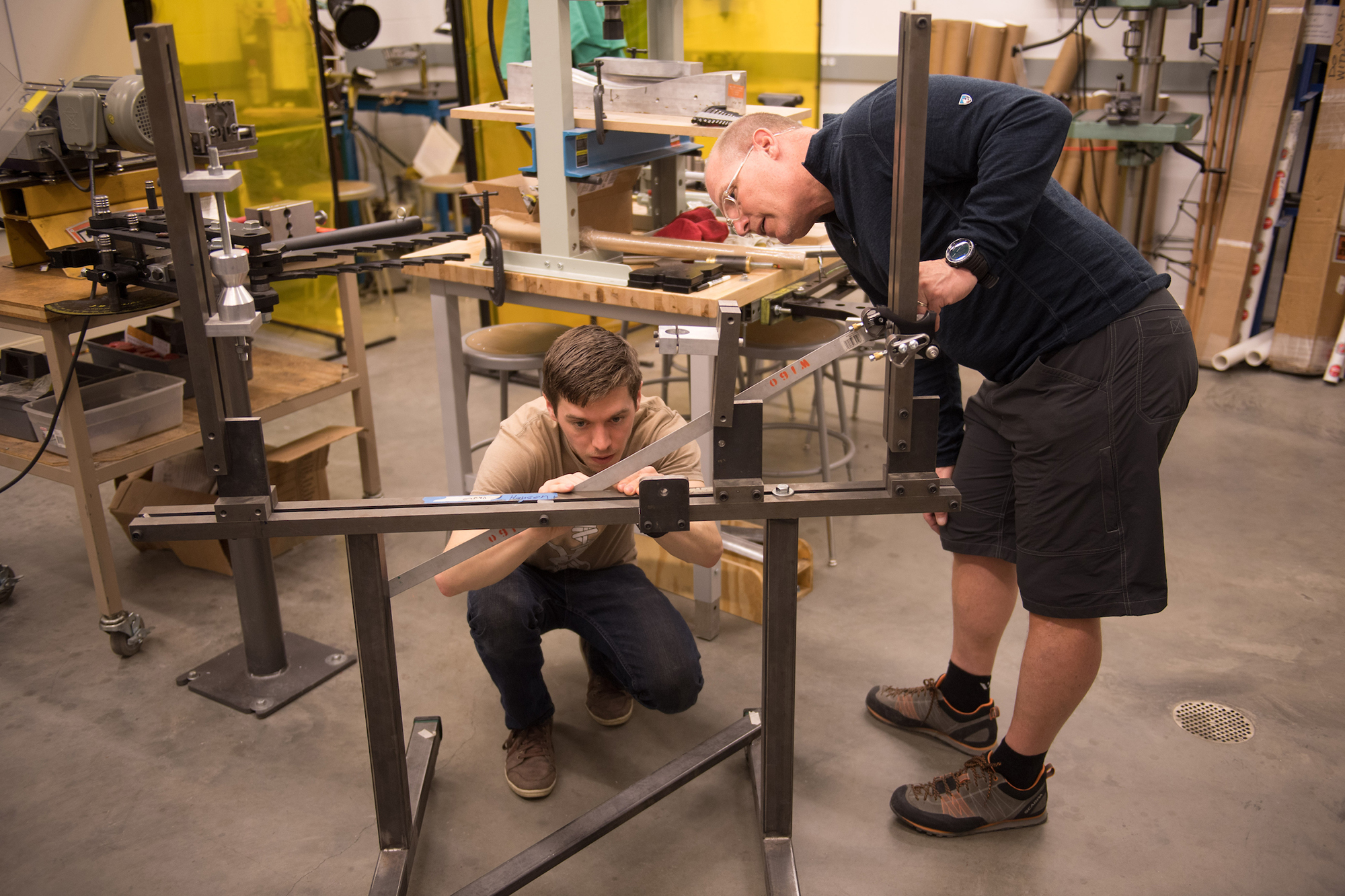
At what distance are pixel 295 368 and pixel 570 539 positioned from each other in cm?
138

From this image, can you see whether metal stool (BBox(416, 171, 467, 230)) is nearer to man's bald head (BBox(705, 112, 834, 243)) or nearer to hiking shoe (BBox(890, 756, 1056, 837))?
man's bald head (BBox(705, 112, 834, 243))

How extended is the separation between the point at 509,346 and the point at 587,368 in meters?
1.15

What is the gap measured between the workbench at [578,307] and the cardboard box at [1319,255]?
2.45 metres

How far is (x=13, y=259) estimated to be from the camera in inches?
100

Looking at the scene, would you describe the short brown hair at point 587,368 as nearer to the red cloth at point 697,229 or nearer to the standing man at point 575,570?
the standing man at point 575,570

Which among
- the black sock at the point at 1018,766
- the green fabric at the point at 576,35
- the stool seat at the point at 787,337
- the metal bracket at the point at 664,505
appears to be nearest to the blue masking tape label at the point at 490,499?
the metal bracket at the point at 664,505

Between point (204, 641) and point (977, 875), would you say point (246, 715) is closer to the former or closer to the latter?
point (204, 641)

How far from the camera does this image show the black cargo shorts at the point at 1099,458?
1527 millimetres

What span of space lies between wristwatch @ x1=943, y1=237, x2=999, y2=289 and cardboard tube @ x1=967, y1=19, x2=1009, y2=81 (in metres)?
3.23

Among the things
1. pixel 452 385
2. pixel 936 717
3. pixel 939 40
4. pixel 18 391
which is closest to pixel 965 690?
pixel 936 717

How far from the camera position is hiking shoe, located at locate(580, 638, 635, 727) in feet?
6.98

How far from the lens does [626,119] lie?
2273mm

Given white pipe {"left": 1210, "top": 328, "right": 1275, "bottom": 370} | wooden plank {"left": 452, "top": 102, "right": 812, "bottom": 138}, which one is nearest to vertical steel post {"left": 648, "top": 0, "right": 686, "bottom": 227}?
wooden plank {"left": 452, "top": 102, "right": 812, "bottom": 138}

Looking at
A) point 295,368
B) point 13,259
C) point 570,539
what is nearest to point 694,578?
point 570,539
